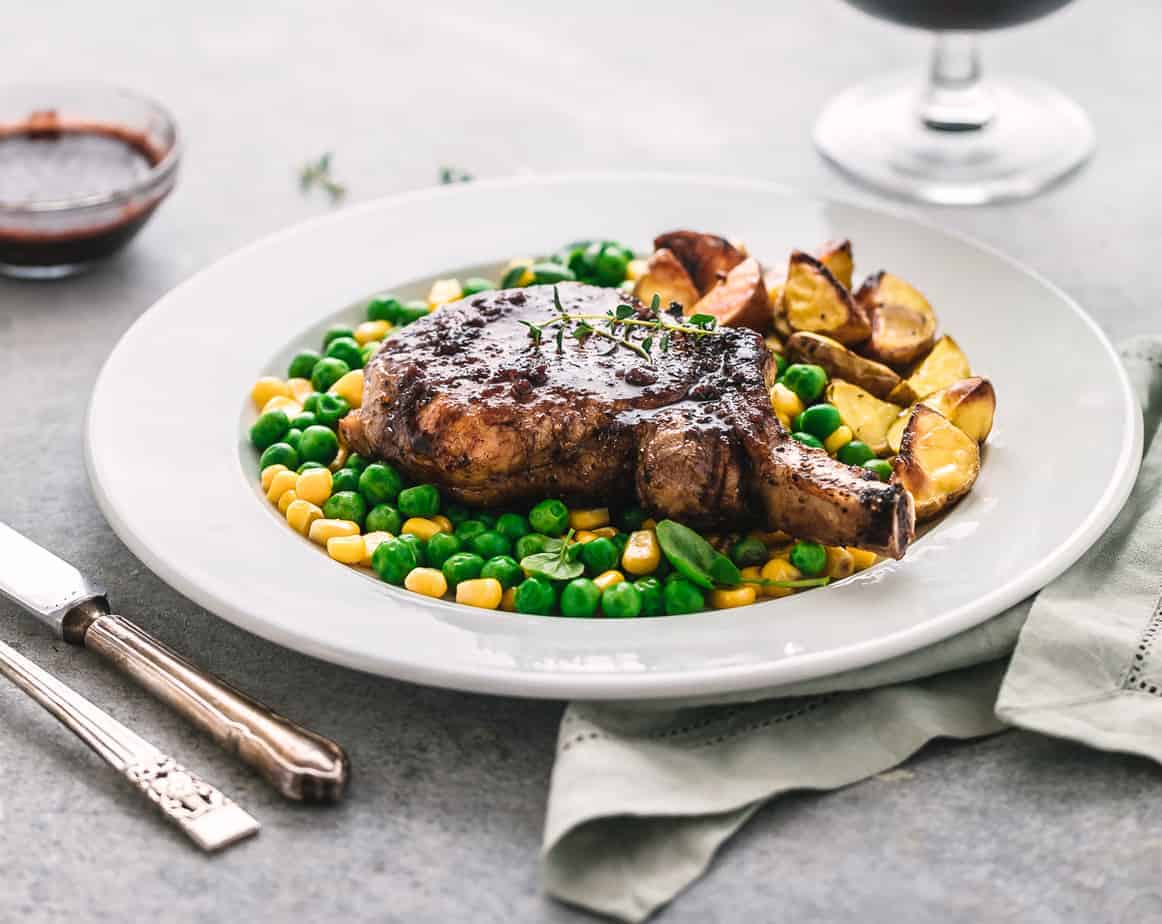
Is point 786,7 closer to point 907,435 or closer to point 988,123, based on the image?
point 988,123

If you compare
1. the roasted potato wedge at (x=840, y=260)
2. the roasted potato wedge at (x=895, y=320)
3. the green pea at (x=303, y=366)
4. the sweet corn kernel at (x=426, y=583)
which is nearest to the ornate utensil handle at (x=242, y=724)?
the sweet corn kernel at (x=426, y=583)

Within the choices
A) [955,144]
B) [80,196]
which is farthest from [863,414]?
[80,196]

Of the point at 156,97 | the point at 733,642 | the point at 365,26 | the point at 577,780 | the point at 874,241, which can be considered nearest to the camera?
the point at 577,780

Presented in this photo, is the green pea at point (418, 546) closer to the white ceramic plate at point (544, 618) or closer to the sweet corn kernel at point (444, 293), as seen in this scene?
the white ceramic plate at point (544, 618)

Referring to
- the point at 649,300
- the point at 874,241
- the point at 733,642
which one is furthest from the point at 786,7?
the point at 733,642

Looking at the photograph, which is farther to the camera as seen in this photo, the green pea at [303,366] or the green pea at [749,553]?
the green pea at [303,366]

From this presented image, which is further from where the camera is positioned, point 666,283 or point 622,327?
point 666,283

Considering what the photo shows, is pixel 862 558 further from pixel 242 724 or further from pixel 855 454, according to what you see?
pixel 242 724
